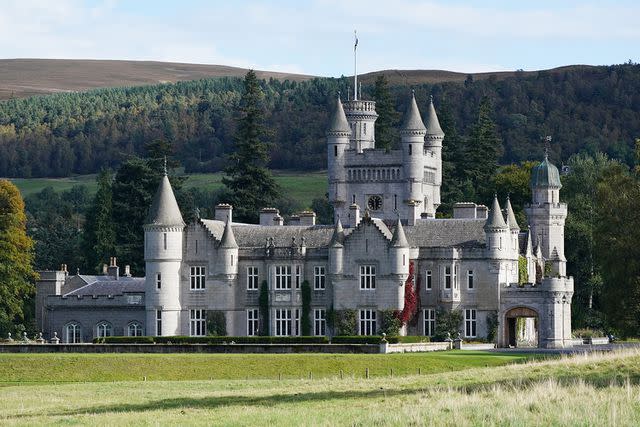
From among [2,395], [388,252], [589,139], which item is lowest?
[2,395]

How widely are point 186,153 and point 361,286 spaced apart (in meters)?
117

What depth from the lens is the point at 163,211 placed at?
81.8 meters

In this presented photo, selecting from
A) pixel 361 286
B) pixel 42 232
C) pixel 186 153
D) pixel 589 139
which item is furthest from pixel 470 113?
pixel 361 286

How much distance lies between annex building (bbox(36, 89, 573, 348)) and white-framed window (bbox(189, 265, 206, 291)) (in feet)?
0.16

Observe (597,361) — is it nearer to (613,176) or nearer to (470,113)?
(613,176)

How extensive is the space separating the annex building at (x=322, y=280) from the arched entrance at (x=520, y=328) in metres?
0.08

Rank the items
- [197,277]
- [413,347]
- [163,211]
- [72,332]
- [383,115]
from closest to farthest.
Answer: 1. [413,347]
2. [163,211]
3. [197,277]
4. [72,332]
5. [383,115]

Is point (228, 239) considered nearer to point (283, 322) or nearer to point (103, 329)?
point (283, 322)

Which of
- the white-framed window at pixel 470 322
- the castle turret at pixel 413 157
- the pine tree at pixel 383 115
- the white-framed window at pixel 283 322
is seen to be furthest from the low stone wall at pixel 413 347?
the pine tree at pixel 383 115

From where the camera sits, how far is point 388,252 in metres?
79.1

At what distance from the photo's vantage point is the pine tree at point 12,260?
8631 cm

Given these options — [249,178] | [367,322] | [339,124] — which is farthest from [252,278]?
[249,178]

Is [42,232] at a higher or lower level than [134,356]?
higher

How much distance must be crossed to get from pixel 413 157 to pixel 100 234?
21923 millimetres
